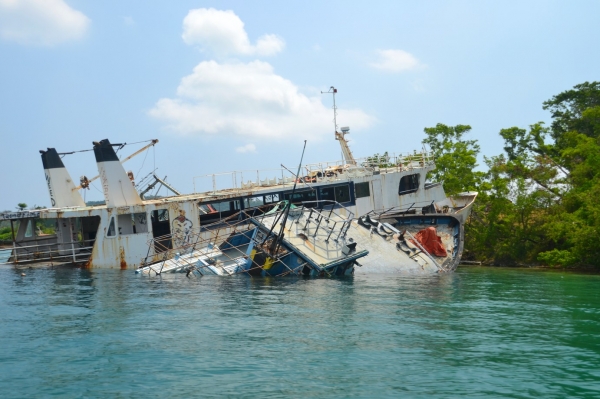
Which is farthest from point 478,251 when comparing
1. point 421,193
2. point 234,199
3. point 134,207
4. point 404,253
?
point 134,207

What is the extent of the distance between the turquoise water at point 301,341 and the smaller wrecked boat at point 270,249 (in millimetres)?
2634

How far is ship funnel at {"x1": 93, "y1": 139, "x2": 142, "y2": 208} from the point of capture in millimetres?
34812

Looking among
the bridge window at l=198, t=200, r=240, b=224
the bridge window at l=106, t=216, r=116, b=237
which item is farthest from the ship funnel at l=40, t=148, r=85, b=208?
the bridge window at l=198, t=200, r=240, b=224

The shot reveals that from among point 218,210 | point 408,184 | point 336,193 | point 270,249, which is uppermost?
point 408,184

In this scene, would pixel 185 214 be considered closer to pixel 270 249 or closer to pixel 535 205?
pixel 270 249

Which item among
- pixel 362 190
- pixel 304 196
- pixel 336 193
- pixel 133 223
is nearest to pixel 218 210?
pixel 133 223

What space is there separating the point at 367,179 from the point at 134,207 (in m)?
13.3

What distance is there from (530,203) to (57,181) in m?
28.9

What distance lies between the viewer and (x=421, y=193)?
135ft

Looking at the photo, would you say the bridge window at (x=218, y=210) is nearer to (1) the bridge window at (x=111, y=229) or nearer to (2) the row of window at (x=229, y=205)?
(2) the row of window at (x=229, y=205)

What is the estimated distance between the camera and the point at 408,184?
40.9m

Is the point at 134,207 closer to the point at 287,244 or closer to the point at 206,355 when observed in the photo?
the point at 287,244

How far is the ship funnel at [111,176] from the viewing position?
3481cm

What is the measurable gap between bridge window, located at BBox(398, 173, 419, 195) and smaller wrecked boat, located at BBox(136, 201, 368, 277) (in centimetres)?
829
